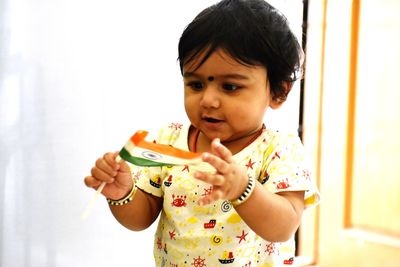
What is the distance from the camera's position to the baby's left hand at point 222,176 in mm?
590

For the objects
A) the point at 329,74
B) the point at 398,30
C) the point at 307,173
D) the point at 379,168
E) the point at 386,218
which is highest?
the point at 398,30

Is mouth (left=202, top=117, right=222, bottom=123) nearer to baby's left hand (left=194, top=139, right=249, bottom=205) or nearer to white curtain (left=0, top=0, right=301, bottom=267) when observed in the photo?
baby's left hand (left=194, top=139, right=249, bottom=205)

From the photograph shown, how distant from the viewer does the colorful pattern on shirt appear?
75 cm

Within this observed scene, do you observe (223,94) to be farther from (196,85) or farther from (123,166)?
(123,166)

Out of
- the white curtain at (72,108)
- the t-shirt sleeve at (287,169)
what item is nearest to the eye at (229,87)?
the t-shirt sleeve at (287,169)

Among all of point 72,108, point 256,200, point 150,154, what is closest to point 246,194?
point 256,200

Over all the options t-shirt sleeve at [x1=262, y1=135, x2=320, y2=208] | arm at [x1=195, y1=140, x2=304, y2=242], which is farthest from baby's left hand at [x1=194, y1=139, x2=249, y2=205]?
t-shirt sleeve at [x1=262, y1=135, x2=320, y2=208]

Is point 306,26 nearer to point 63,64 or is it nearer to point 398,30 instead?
point 398,30

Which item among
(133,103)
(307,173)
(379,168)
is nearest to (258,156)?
(307,173)

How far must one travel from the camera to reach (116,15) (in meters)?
1.05

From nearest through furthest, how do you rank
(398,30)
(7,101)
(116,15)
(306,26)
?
1. (7,101)
2. (116,15)
3. (398,30)
4. (306,26)

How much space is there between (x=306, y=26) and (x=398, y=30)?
0.25m

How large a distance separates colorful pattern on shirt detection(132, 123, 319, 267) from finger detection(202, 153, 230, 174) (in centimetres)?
14

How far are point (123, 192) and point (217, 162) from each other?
0.63ft
